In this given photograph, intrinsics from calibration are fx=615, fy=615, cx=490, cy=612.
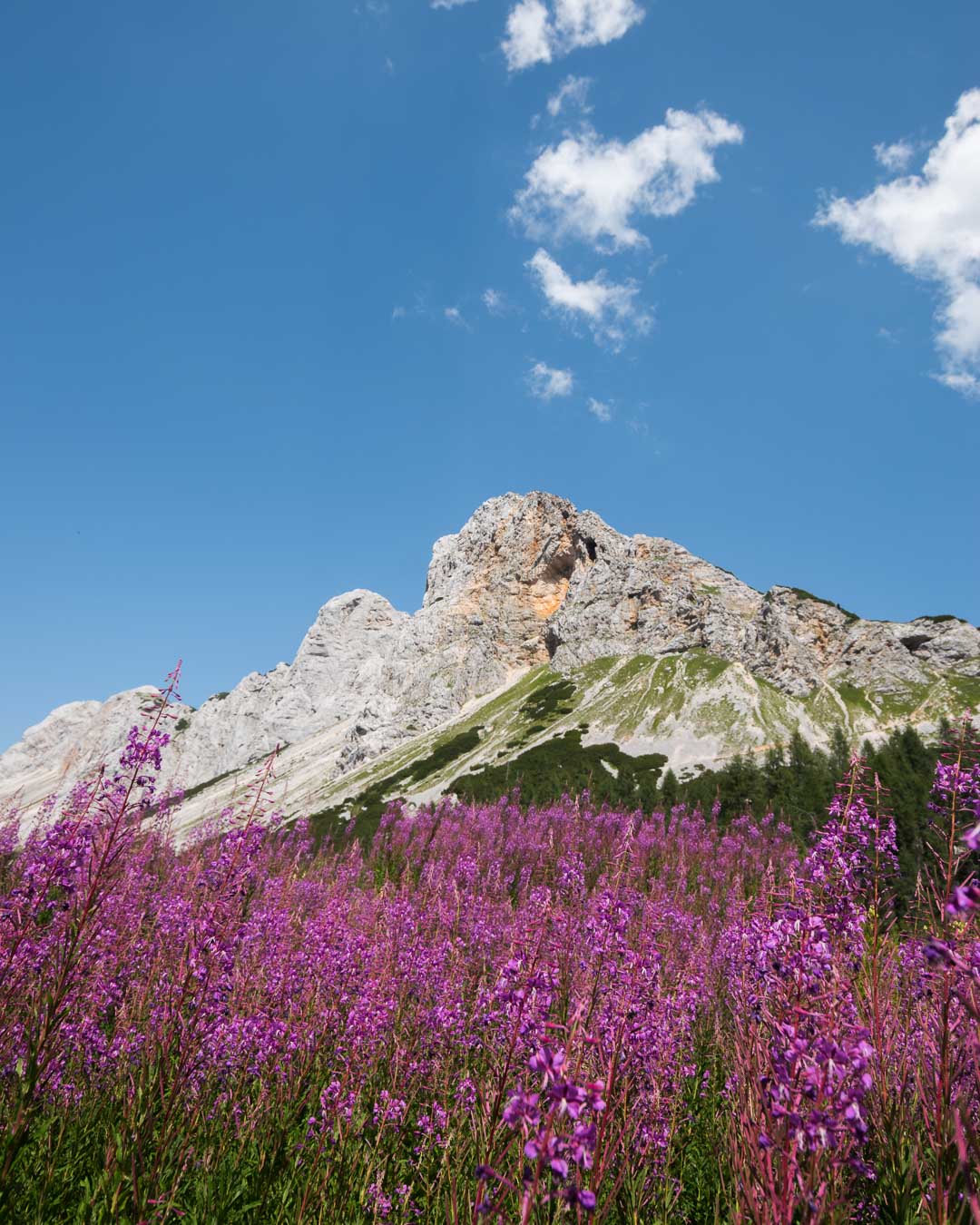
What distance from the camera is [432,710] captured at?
119 metres

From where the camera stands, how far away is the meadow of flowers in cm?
292

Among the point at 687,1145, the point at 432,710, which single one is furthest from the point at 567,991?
the point at 432,710

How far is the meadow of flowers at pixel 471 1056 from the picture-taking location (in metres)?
2.92

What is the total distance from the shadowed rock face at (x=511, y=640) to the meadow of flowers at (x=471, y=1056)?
94.6m

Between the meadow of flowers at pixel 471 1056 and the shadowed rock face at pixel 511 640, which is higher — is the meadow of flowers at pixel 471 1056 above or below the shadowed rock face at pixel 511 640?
below

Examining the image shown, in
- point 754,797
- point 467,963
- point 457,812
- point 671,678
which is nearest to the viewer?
point 467,963

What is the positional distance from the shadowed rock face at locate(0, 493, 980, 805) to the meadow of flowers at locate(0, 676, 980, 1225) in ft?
310

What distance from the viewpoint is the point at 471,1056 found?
23.1ft

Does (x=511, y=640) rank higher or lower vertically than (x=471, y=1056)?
higher

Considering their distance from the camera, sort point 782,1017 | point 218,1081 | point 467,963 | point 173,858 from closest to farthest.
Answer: point 782,1017, point 218,1081, point 467,963, point 173,858

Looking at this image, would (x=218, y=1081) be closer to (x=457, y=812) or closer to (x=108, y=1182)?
(x=108, y=1182)

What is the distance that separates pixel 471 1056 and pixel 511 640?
129 metres

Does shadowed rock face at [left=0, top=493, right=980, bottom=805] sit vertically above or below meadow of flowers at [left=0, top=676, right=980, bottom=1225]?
above

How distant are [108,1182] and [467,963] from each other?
14.6ft
